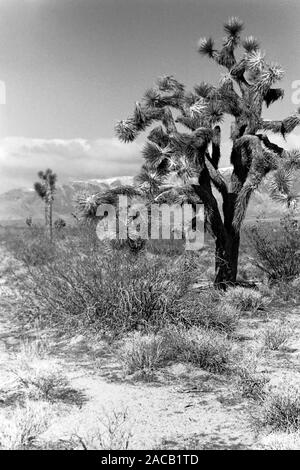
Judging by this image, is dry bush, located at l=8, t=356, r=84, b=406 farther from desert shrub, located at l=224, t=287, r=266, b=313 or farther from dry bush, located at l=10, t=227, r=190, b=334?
desert shrub, located at l=224, t=287, r=266, b=313

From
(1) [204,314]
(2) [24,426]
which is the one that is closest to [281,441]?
(2) [24,426]

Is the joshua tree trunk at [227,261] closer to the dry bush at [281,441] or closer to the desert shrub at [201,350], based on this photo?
the desert shrub at [201,350]

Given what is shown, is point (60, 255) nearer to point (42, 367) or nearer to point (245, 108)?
point (42, 367)

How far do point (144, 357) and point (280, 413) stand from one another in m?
2.13

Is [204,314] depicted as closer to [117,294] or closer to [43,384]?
[117,294]

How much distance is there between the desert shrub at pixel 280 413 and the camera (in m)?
4.14

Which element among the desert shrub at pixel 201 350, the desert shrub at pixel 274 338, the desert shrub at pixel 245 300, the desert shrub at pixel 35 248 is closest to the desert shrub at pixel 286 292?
the desert shrub at pixel 245 300

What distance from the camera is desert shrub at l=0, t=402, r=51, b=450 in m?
3.83

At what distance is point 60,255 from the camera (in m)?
8.66

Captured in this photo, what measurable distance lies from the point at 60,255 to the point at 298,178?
6.28 m

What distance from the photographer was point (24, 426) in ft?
13.1

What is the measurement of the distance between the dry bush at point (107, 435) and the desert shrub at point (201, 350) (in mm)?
1630
